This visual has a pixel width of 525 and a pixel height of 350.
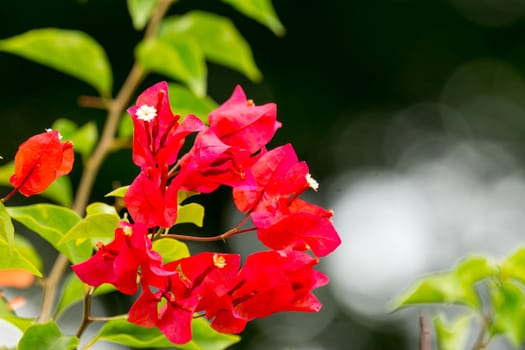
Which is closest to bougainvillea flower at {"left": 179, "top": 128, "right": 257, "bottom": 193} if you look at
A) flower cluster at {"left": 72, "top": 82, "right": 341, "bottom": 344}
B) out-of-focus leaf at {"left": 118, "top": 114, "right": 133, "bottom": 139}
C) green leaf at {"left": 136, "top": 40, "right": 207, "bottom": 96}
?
flower cluster at {"left": 72, "top": 82, "right": 341, "bottom": 344}

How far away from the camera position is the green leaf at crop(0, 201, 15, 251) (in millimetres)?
717

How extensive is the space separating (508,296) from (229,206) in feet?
12.4

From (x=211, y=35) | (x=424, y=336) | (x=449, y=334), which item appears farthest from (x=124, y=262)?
(x=211, y=35)

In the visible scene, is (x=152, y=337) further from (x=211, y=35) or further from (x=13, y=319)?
(x=211, y=35)

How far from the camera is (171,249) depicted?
2.73 ft

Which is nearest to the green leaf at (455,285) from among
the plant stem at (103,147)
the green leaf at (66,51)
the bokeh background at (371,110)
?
the plant stem at (103,147)

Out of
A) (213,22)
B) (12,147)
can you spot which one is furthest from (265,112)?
(12,147)

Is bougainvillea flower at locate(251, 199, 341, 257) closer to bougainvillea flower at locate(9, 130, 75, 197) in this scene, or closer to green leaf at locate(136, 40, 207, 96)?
bougainvillea flower at locate(9, 130, 75, 197)

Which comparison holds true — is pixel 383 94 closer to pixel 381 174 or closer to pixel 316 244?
pixel 381 174

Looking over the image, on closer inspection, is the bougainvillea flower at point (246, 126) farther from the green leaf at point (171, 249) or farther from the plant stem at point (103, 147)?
the plant stem at point (103, 147)

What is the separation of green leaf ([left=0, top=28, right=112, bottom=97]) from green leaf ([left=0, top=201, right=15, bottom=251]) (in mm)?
773

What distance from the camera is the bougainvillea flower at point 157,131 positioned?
29.5 inches

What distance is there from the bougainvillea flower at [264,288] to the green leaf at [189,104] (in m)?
0.60

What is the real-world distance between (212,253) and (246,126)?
12cm
